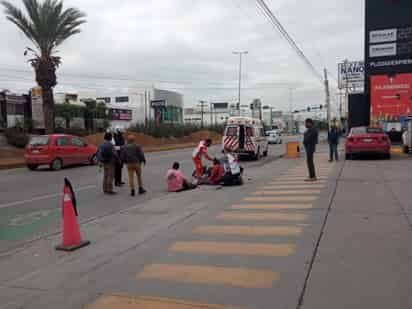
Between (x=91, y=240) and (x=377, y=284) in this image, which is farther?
(x=91, y=240)

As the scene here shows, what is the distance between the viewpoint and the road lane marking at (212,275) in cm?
421

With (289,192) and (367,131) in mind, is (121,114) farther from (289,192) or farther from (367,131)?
(289,192)

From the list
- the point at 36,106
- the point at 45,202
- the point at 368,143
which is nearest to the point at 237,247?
the point at 45,202

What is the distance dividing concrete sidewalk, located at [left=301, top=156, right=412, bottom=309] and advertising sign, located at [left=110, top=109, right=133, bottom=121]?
174ft

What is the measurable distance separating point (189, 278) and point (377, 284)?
1.96 meters

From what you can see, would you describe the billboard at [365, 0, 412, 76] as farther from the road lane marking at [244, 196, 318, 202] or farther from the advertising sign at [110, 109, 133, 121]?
the advertising sign at [110, 109, 133, 121]

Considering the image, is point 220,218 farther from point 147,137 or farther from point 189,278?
point 147,137

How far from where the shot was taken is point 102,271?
475 centimetres

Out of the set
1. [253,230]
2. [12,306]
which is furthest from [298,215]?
[12,306]

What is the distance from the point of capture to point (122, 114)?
6431cm

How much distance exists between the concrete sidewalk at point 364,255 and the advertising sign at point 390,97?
23417mm

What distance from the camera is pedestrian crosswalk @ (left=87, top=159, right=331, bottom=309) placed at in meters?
3.99

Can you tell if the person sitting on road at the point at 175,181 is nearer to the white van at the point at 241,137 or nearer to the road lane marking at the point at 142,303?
the road lane marking at the point at 142,303

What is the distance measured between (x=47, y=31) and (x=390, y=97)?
24500 millimetres
